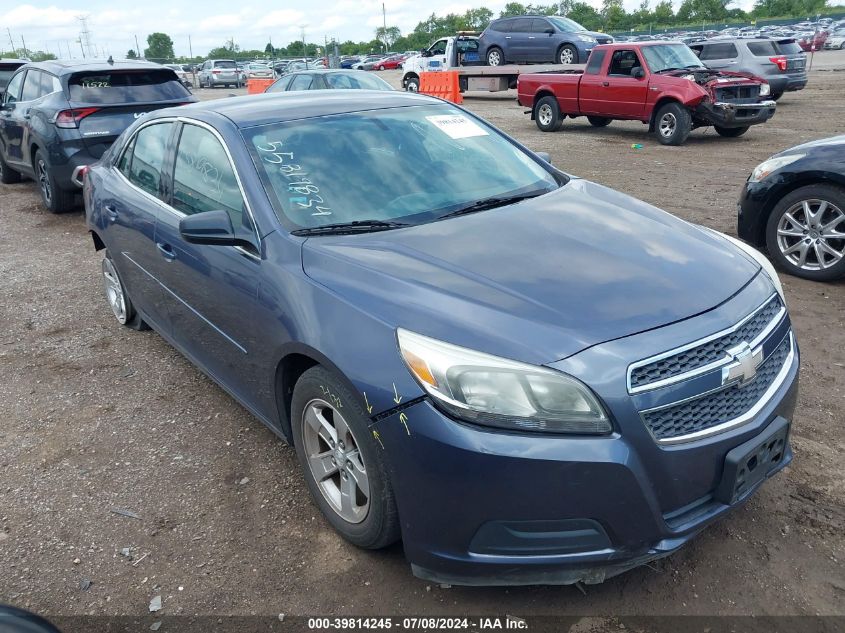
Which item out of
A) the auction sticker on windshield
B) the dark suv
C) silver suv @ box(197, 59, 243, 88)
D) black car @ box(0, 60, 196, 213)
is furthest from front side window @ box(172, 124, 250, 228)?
silver suv @ box(197, 59, 243, 88)

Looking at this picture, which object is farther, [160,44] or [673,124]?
[160,44]

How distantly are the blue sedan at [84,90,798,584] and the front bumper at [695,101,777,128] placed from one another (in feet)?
34.0

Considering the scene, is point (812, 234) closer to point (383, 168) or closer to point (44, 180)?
point (383, 168)

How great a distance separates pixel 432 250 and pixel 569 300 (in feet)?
2.07

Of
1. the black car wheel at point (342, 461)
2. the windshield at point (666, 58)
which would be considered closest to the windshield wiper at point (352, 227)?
the black car wheel at point (342, 461)

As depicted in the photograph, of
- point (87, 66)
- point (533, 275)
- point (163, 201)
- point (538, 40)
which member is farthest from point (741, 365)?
point (538, 40)

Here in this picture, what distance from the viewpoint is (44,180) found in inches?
353

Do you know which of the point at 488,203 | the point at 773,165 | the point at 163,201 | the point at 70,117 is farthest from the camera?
the point at 70,117

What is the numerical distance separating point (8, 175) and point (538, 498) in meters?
11.9

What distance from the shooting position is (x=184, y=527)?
9.81ft

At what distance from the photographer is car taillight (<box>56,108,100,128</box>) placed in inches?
318

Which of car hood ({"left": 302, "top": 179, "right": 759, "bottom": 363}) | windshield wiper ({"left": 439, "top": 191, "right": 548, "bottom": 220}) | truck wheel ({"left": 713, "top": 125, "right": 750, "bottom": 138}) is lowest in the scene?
truck wheel ({"left": 713, "top": 125, "right": 750, "bottom": 138})

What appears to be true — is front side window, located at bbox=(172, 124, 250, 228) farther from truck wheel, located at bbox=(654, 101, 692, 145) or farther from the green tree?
the green tree

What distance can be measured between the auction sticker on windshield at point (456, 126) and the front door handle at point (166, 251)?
1.55 m
